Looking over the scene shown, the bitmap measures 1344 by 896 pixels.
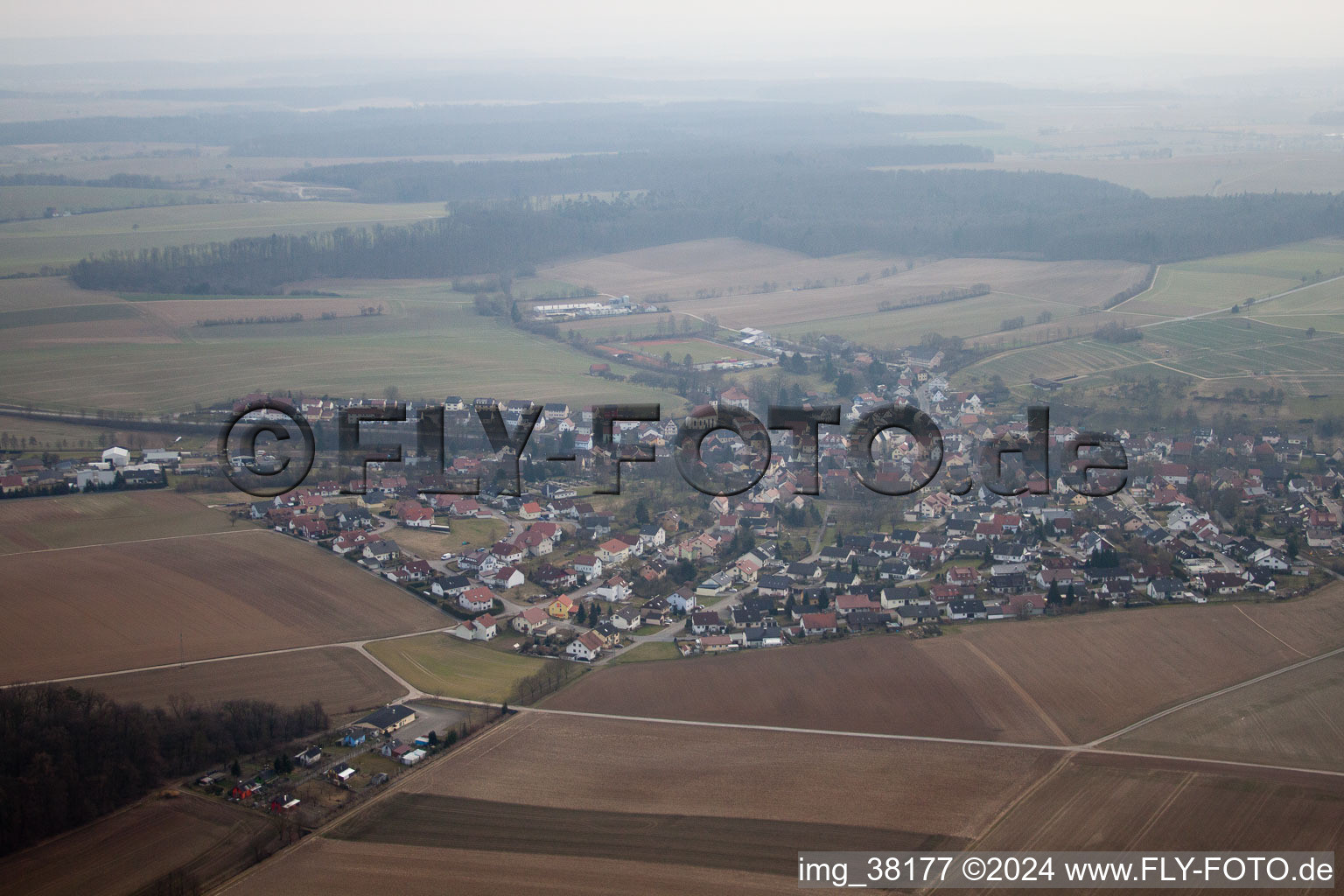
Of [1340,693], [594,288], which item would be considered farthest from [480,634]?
[594,288]

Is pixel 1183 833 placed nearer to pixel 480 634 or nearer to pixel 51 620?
pixel 480 634

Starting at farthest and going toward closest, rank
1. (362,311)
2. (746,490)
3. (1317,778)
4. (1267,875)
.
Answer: (362,311), (746,490), (1317,778), (1267,875)

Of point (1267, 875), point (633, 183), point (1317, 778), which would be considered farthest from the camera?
point (633, 183)

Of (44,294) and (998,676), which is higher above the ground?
(44,294)

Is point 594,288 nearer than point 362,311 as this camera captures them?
No

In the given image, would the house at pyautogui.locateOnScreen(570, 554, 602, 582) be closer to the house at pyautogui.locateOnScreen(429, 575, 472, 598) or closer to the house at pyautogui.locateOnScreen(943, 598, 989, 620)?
the house at pyautogui.locateOnScreen(429, 575, 472, 598)

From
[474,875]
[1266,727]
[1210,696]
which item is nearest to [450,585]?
[474,875]

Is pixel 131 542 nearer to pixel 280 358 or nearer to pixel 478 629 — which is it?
pixel 478 629
